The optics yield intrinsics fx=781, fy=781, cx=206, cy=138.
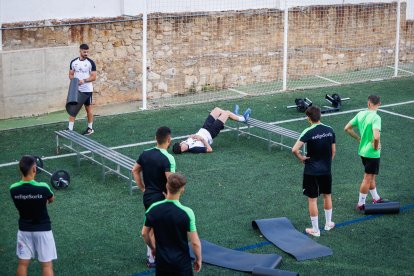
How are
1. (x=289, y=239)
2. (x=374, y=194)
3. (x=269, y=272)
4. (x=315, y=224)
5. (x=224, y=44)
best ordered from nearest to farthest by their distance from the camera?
(x=269, y=272), (x=289, y=239), (x=315, y=224), (x=374, y=194), (x=224, y=44)

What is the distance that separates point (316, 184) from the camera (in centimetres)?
1095

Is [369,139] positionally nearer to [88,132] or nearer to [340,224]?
[340,224]

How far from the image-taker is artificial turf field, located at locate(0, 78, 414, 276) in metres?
10.3

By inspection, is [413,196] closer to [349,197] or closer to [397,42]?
[349,197]

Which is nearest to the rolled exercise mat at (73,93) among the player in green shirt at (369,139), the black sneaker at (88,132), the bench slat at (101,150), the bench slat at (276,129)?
the black sneaker at (88,132)

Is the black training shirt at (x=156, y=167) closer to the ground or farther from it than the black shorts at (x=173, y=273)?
farther from it

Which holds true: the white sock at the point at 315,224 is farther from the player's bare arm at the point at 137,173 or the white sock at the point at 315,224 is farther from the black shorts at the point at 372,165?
the player's bare arm at the point at 137,173

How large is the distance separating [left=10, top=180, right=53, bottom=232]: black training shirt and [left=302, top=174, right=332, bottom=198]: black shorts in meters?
3.79

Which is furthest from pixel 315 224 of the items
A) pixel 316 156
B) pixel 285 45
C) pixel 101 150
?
pixel 285 45

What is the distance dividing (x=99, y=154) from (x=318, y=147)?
176 inches

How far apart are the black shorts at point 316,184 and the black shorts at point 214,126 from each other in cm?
447

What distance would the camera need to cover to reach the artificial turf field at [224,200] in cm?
1030

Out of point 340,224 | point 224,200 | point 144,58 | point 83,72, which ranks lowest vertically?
point 340,224

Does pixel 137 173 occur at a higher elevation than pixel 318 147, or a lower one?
lower
